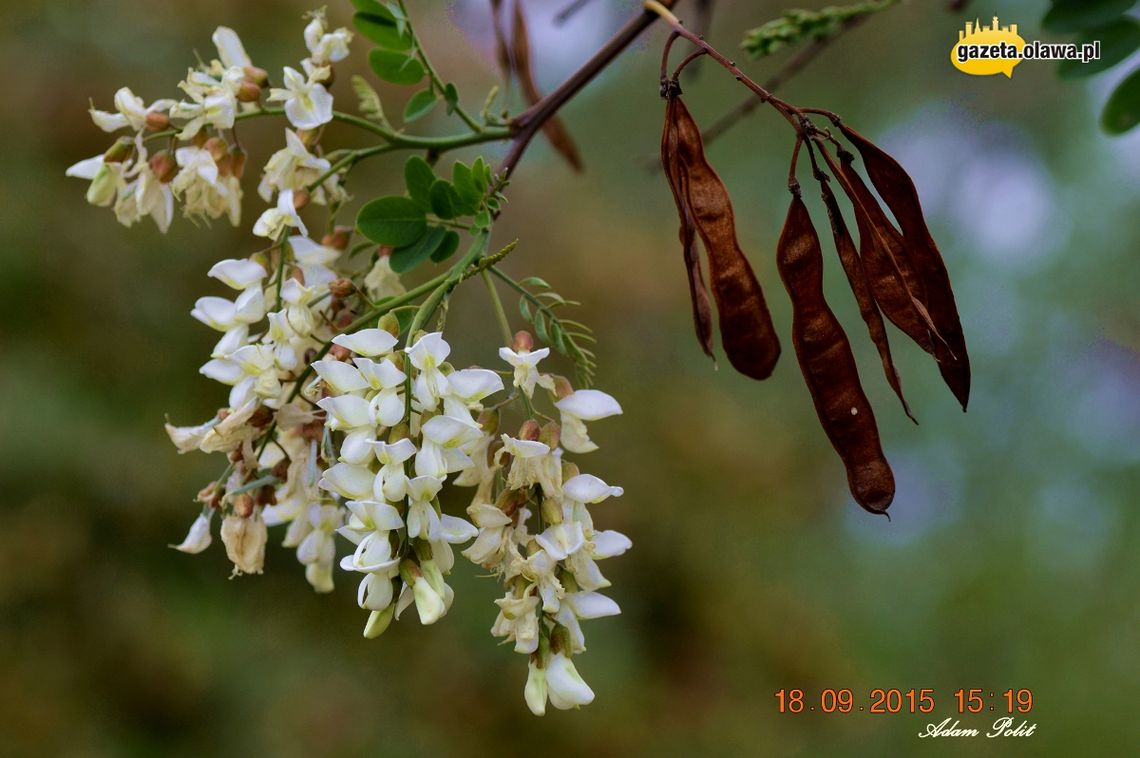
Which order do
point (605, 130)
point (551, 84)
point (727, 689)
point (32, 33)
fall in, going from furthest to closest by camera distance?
point (605, 130) → point (551, 84) → point (727, 689) → point (32, 33)

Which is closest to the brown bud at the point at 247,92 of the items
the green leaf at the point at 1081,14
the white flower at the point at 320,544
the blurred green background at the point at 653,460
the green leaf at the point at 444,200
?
the green leaf at the point at 444,200

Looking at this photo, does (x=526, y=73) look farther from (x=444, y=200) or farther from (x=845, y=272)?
(x=845, y=272)

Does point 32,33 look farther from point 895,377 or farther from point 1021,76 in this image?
point 1021,76

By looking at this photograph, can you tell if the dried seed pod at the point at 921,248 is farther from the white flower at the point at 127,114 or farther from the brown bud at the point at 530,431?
the white flower at the point at 127,114

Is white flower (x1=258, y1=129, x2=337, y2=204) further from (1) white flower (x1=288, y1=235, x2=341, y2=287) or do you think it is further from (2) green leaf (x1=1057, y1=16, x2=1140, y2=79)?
(2) green leaf (x1=1057, y1=16, x2=1140, y2=79)

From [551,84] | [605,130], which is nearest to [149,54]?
[551,84]
